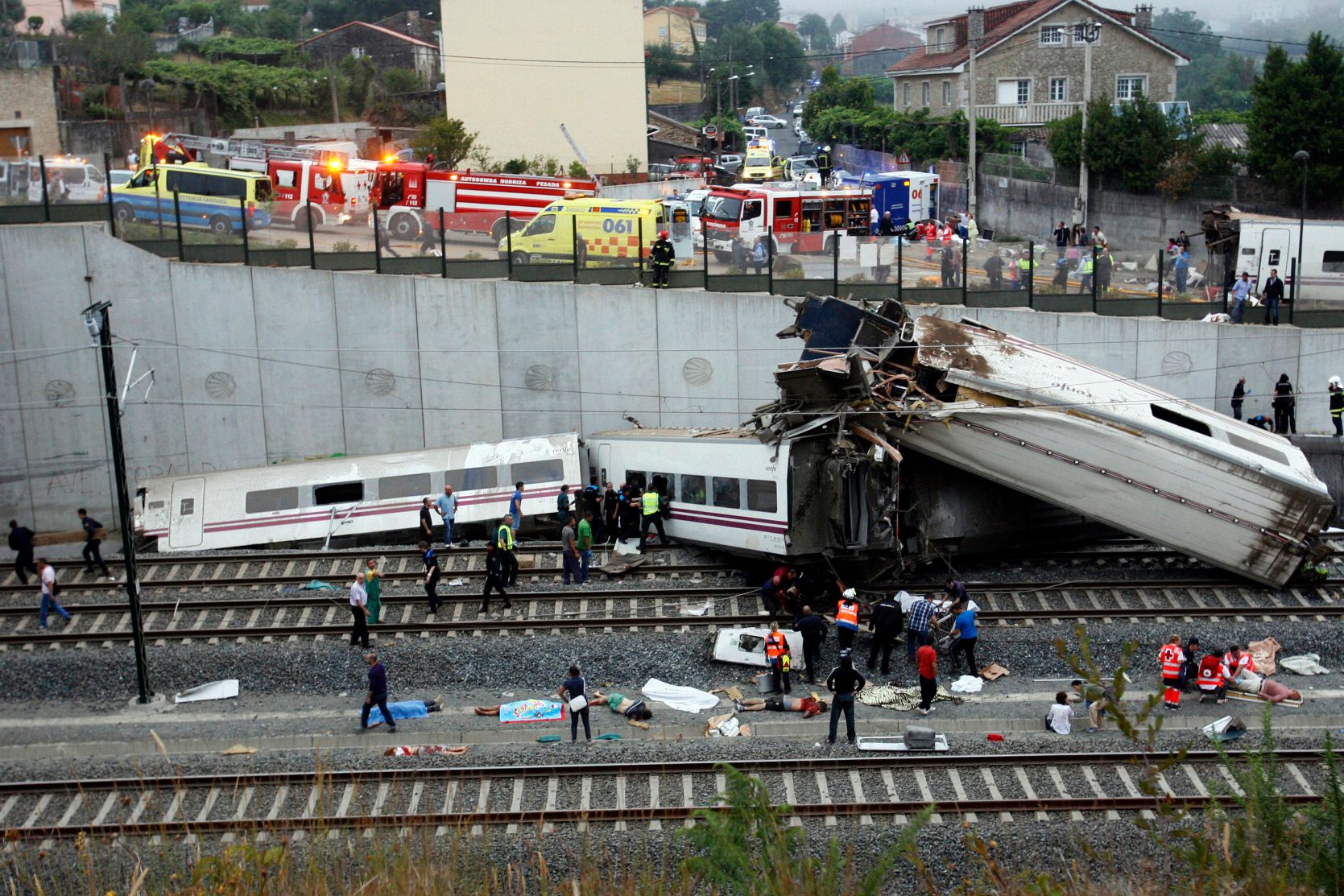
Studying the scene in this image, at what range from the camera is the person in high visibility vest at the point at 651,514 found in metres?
22.8

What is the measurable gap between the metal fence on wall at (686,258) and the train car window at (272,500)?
20.7 feet

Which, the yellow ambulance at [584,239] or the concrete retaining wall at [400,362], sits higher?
the yellow ambulance at [584,239]

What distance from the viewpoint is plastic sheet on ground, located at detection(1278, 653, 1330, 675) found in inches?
719

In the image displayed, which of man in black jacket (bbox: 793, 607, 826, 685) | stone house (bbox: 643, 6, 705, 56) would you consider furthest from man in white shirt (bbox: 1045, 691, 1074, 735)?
stone house (bbox: 643, 6, 705, 56)

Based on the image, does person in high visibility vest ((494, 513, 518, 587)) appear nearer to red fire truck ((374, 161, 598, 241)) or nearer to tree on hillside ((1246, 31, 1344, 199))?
red fire truck ((374, 161, 598, 241))

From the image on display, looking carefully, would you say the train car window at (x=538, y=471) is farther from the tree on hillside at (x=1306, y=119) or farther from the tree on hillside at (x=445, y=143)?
the tree on hillside at (x=445, y=143)

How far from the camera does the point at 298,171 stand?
36.6 m

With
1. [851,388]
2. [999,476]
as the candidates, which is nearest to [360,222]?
[851,388]

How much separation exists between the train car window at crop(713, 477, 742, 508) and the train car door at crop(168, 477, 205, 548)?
33.1 feet

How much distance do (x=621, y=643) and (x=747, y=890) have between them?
1187cm

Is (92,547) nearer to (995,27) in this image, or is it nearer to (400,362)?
(400,362)

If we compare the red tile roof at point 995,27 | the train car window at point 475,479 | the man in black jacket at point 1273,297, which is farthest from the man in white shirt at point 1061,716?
the red tile roof at point 995,27

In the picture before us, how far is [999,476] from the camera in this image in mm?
20703

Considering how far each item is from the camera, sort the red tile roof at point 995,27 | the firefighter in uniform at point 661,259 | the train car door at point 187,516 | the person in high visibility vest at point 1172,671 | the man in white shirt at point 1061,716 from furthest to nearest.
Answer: the red tile roof at point 995,27, the firefighter in uniform at point 661,259, the train car door at point 187,516, the person in high visibility vest at point 1172,671, the man in white shirt at point 1061,716
